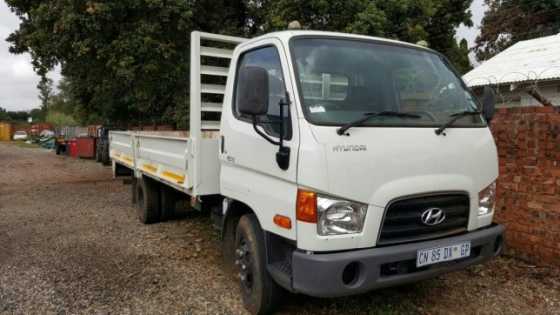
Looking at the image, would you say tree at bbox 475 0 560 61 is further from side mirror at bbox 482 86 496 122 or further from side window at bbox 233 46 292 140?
side window at bbox 233 46 292 140

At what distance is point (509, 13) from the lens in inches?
814

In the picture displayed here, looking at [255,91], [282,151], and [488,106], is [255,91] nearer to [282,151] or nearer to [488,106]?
→ [282,151]

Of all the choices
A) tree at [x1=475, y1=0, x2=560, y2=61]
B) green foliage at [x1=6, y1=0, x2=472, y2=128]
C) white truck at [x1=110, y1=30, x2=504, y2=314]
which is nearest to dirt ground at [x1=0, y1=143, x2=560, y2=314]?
white truck at [x1=110, y1=30, x2=504, y2=314]

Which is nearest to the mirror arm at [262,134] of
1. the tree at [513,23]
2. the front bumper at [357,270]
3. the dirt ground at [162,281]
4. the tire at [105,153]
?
the front bumper at [357,270]

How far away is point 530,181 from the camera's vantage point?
4.66m

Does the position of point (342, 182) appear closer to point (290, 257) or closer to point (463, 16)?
point (290, 257)

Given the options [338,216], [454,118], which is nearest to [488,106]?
[454,118]

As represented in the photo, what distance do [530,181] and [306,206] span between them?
3.17m

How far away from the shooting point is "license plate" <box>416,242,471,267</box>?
115 inches

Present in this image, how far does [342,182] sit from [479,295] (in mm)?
2281

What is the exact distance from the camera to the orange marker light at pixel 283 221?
9.56 ft

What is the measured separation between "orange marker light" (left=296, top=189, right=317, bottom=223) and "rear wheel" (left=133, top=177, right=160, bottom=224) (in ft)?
13.9

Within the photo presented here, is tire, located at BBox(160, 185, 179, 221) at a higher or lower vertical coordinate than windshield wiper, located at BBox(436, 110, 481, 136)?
lower

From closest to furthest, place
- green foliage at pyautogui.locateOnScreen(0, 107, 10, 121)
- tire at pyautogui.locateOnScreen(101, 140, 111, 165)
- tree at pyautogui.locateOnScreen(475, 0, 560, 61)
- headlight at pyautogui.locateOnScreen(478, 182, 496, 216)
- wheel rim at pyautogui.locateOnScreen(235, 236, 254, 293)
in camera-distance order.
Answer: headlight at pyautogui.locateOnScreen(478, 182, 496, 216), wheel rim at pyautogui.locateOnScreen(235, 236, 254, 293), tire at pyautogui.locateOnScreen(101, 140, 111, 165), tree at pyautogui.locateOnScreen(475, 0, 560, 61), green foliage at pyautogui.locateOnScreen(0, 107, 10, 121)
